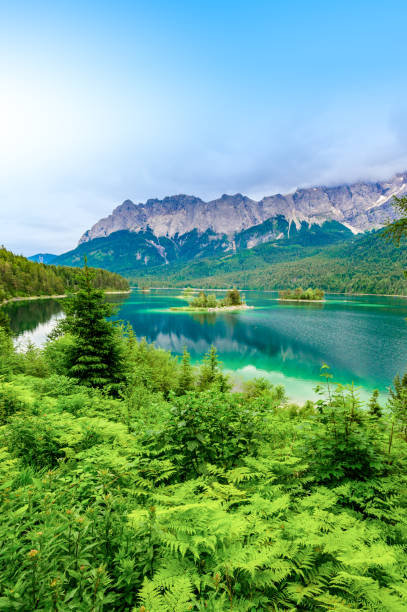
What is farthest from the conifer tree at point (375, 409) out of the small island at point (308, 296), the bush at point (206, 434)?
the small island at point (308, 296)

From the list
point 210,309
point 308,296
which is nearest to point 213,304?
point 210,309

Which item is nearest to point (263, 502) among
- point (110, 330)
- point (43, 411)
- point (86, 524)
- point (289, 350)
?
point (86, 524)

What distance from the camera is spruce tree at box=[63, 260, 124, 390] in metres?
13.5

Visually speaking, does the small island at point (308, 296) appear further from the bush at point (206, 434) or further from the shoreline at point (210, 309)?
the bush at point (206, 434)

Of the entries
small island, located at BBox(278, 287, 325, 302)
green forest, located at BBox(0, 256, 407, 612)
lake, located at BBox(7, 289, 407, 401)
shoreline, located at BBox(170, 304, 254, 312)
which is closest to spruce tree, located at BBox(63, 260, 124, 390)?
green forest, located at BBox(0, 256, 407, 612)

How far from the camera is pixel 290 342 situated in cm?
6219

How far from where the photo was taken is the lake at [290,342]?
40781 millimetres

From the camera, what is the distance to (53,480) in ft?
11.6

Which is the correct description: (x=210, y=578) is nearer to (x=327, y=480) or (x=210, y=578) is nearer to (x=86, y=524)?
(x=86, y=524)

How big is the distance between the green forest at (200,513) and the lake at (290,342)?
82.4 feet

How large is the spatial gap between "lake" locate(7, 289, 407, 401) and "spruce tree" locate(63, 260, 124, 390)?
2131 centimetres

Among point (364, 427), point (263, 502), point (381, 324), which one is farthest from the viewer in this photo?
point (381, 324)

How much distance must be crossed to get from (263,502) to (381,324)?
95.4 metres

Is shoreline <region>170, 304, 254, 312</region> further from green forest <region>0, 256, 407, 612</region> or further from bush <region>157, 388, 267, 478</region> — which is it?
bush <region>157, 388, 267, 478</region>
